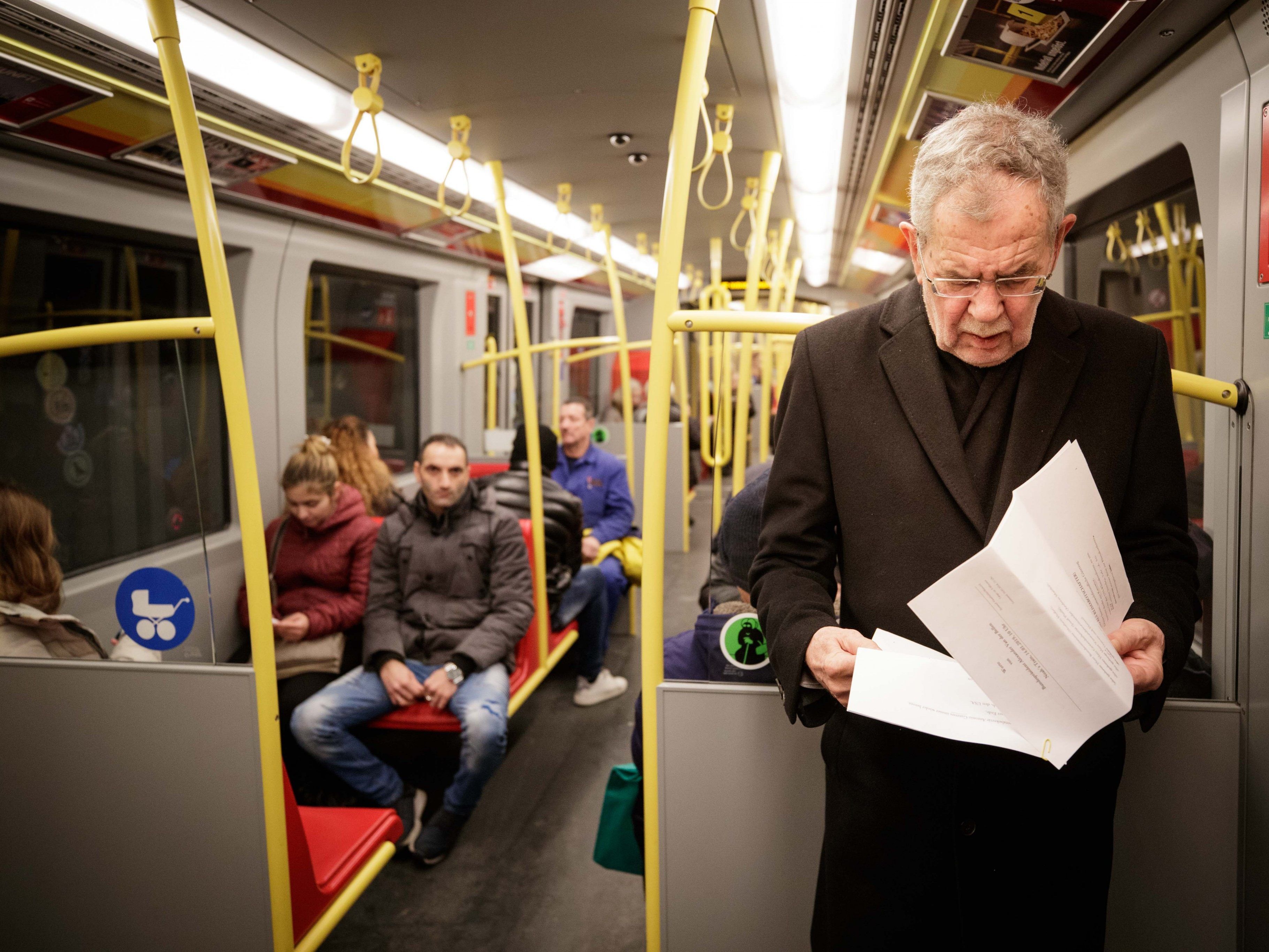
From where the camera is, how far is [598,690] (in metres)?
4.15

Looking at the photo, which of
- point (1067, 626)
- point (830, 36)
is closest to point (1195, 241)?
point (830, 36)

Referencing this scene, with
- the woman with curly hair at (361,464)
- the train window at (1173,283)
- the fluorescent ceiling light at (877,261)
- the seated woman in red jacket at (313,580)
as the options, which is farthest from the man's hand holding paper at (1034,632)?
the fluorescent ceiling light at (877,261)

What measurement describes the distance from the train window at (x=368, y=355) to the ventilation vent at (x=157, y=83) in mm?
1269

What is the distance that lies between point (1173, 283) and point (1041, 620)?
2.13m

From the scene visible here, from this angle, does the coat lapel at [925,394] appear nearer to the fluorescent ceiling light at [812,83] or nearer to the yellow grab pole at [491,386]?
the fluorescent ceiling light at [812,83]

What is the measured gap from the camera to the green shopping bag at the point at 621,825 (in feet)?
6.81

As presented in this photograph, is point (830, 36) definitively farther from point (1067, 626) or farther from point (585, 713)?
point (585, 713)

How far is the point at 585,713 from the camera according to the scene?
4012 mm

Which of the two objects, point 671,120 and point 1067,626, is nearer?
point 1067,626

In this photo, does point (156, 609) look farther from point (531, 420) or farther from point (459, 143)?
point (459, 143)

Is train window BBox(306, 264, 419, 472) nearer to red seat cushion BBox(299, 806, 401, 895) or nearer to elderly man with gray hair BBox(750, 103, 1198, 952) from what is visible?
red seat cushion BBox(299, 806, 401, 895)

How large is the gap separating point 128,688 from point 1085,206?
10.7 feet

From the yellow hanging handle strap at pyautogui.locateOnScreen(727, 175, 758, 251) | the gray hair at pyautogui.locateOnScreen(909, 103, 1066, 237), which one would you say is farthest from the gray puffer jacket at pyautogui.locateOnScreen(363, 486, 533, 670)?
the gray hair at pyautogui.locateOnScreen(909, 103, 1066, 237)

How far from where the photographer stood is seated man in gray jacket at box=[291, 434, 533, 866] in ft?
9.26
